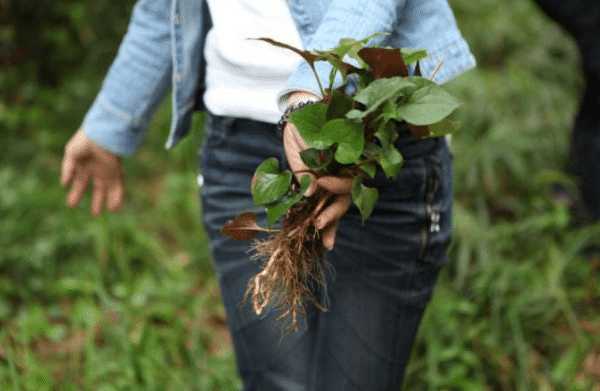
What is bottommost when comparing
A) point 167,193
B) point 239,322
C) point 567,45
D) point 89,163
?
point 567,45

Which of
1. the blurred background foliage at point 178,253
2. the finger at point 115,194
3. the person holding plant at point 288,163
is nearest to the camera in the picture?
the person holding plant at point 288,163

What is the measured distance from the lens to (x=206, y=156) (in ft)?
5.37

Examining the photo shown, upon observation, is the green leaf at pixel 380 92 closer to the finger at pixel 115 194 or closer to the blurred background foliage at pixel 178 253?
the finger at pixel 115 194

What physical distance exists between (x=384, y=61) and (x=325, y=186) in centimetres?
21

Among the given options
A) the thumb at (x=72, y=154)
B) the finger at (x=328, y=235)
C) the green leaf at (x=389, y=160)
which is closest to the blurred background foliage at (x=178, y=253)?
the thumb at (x=72, y=154)

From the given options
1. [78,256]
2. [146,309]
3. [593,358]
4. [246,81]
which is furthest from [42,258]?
[593,358]

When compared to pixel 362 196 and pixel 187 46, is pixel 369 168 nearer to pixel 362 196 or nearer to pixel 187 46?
pixel 362 196

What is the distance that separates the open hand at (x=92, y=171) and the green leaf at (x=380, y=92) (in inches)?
37.2

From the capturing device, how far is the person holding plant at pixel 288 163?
138 centimetres

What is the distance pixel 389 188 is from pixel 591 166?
1.70 meters

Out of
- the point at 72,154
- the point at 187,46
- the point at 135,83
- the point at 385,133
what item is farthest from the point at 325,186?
the point at 72,154

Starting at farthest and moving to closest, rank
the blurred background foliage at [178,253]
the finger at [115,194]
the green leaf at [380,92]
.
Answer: the blurred background foliage at [178,253], the finger at [115,194], the green leaf at [380,92]

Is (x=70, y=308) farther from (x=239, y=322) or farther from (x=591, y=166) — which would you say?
(x=591, y=166)

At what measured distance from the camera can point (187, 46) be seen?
1592 mm
